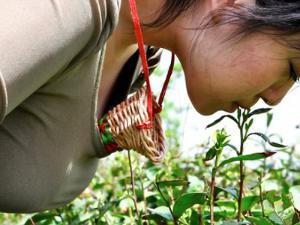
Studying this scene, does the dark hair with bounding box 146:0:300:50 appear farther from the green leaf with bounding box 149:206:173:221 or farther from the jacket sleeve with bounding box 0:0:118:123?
the green leaf with bounding box 149:206:173:221

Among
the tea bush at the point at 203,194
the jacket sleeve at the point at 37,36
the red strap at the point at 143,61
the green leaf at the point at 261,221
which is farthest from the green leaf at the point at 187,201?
the jacket sleeve at the point at 37,36

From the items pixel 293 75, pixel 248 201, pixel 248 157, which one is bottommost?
pixel 248 201

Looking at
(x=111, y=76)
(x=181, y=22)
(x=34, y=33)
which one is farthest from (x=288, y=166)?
(x=34, y=33)

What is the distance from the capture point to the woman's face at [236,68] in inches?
60.9

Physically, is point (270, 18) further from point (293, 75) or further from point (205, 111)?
point (205, 111)

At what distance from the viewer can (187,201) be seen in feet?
4.89

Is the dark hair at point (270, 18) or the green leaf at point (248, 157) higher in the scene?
the dark hair at point (270, 18)

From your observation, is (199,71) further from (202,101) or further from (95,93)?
(95,93)

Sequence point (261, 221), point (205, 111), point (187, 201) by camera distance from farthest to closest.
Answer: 1. point (205, 111)
2. point (187, 201)
3. point (261, 221)

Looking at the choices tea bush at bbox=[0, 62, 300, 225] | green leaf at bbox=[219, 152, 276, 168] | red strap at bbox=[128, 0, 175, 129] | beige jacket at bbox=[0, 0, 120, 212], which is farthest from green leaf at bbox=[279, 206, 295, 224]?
beige jacket at bbox=[0, 0, 120, 212]

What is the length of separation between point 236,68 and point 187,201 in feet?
0.96

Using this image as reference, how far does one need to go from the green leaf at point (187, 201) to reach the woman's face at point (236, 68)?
25 centimetres

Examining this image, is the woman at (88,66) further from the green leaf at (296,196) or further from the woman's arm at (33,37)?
the green leaf at (296,196)

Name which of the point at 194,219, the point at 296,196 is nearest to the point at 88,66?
the point at 194,219
